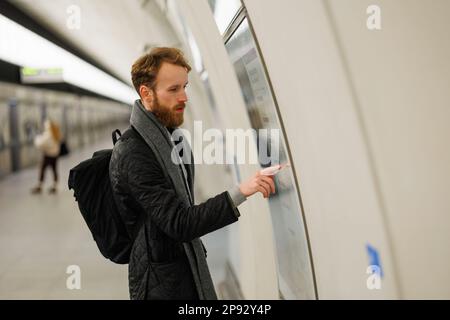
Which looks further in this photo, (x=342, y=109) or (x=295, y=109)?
(x=295, y=109)

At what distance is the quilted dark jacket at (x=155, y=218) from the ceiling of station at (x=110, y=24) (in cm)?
265

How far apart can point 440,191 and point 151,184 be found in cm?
72

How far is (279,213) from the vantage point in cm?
277

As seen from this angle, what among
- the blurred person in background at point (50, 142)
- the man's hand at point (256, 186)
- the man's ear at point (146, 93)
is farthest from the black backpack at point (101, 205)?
the blurred person in background at point (50, 142)

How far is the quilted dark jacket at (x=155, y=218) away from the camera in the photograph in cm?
127

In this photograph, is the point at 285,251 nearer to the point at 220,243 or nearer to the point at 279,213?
the point at 279,213

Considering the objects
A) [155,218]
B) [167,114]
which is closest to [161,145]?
[167,114]

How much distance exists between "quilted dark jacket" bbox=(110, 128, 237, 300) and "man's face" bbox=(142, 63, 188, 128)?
9cm

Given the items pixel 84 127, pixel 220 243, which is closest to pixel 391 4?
pixel 220 243

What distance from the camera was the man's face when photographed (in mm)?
1326

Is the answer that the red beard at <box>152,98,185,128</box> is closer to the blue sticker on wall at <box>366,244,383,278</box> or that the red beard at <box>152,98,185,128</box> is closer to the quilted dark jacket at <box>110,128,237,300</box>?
the quilted dark jacket at <box>110,128,237,300</box>

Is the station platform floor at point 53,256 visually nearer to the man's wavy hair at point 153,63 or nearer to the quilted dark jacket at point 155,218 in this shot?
the quilted dark jacket at point 155,218

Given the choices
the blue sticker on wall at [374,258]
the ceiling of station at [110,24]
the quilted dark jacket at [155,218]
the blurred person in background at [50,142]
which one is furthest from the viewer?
the blurred person in background at [50,142]

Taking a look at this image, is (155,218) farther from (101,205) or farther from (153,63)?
(153,63)
